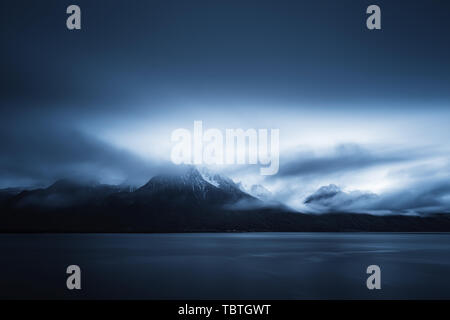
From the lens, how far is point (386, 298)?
1282 inches

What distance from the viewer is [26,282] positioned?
131 ft

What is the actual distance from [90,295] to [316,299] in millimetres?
18867
